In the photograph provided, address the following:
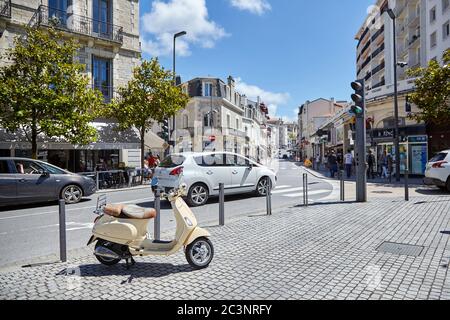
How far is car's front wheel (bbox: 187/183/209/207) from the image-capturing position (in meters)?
9.66

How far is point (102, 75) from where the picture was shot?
20766 millimetres

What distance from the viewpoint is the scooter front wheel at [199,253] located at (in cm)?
435

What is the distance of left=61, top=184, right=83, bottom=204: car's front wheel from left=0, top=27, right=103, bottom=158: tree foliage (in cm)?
410

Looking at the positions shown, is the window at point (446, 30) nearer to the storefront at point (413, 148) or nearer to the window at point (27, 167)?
the storefront at point (413, 148)

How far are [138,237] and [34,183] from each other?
7138 millimetres

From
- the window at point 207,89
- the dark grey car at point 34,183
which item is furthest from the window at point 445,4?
the dark grey car at point 34,183

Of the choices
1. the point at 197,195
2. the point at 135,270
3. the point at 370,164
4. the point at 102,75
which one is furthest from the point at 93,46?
the point at 135,270

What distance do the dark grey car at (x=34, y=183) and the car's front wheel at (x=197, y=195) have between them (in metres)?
3.88

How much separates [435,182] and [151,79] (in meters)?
14.4

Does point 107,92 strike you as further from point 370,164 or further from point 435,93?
point 435,93

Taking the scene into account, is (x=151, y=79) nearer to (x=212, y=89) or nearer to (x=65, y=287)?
(x=65, y=287)

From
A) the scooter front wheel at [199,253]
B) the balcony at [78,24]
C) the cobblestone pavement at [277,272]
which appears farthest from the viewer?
the balcony at [78,24]

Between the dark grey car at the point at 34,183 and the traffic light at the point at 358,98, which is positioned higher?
the traffic light at the point at 358,98
